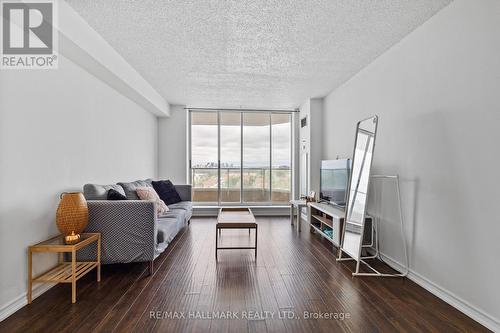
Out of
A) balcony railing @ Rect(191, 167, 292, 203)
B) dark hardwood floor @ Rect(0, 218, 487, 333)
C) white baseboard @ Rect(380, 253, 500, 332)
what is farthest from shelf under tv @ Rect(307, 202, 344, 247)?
balcony railing @ Rect(191, 167, 292, 203)

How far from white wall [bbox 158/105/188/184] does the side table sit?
3.31 m

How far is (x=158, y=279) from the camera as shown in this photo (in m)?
2.59

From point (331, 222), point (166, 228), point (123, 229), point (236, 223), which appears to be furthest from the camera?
point (331, 222)

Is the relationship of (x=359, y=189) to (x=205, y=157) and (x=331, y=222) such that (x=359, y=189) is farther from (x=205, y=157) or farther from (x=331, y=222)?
(x=205, y=157)

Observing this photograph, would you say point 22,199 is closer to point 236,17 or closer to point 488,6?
point 236,17

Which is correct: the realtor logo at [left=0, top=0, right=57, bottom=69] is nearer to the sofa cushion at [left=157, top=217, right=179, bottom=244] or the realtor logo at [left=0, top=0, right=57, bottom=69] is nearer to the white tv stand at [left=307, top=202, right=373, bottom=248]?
the sofa cushion at [left=157, top=217, right=179, bottom=244]

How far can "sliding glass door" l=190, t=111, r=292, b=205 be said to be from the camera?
619 centimetres

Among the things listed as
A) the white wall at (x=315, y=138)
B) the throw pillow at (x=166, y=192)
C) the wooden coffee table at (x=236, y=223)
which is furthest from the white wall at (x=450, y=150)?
the throw pillow at (x=166, y=192)

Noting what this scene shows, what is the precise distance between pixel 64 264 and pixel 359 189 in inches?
128

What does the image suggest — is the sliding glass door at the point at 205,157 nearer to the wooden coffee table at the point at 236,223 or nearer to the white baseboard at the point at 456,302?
the wooden coffee table at the point at 236,223

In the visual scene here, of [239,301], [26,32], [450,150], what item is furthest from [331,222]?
[26,32]

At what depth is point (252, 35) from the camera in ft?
8.92

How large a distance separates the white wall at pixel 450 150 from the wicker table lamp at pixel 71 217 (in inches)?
129

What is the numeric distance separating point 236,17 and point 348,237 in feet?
9.00
